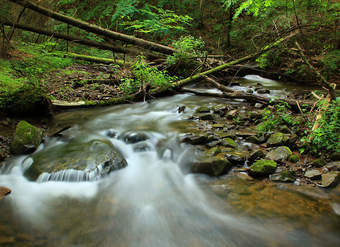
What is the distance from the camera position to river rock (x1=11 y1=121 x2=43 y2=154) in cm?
385

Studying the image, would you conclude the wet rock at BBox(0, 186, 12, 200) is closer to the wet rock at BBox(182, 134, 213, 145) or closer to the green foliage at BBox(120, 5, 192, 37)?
the wet rock at BBox(182, 134, 213, 145)

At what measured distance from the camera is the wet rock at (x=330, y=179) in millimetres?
2967

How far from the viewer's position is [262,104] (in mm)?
6281

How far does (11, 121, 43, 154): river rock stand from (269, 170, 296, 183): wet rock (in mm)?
4168

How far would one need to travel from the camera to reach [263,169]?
130 inches

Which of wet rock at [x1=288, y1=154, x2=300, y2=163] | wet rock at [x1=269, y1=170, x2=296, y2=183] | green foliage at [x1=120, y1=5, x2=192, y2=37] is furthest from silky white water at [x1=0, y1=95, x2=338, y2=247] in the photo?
green foliage at [x1=120, y1=5, x2=192, y2=37]

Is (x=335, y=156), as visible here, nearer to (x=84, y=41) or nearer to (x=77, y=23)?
(x=77, y=23)

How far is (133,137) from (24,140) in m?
2.01

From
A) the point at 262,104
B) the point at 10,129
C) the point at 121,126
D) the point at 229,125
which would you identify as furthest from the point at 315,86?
the point at 10,129

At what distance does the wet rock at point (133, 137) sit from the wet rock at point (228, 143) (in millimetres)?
1653

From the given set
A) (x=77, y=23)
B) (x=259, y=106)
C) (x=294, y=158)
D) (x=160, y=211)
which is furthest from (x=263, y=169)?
(x=77, y=23)

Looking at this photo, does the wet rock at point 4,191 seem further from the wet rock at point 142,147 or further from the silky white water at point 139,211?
the wet rock at point 142,147

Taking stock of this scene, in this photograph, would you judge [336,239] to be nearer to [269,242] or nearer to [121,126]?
[269,242]

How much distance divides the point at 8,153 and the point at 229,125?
4.48 m
